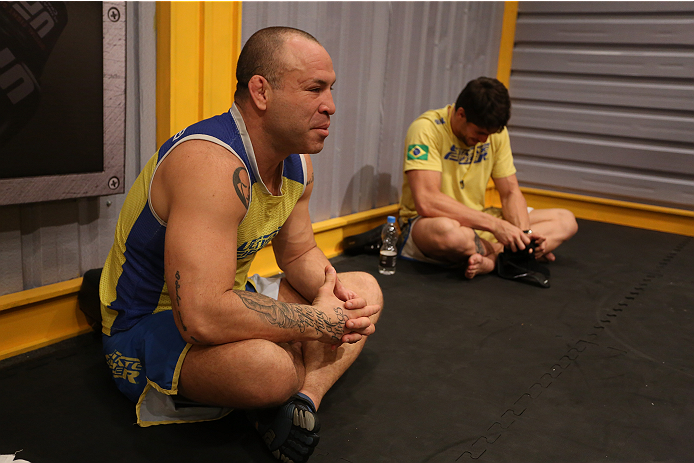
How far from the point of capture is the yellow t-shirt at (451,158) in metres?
3.22

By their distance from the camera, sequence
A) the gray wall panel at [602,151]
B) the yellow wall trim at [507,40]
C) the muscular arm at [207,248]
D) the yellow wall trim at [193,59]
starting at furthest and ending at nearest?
the yellow wall trim at [507,40]
the gray wall panel at [602,151]
the yellow wall trim at [193,59]
the muscular arm at [207,248]

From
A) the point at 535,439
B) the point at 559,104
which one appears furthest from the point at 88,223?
the point at 559,104

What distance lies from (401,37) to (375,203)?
1.08 m

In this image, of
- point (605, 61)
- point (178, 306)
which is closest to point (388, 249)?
point (178, 306)

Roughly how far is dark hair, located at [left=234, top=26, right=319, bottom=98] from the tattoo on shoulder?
9.3 inches

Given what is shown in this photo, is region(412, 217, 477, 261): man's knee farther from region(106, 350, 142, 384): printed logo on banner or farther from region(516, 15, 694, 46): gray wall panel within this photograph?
region(516, 15, 694, 46): gray wall panel

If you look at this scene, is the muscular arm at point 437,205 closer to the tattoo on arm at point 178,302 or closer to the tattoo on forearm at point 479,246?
the tattoo on forearm at point 479,246

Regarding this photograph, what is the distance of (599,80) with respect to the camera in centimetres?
478

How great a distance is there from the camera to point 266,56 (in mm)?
1535

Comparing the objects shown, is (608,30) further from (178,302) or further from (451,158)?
(178,302)

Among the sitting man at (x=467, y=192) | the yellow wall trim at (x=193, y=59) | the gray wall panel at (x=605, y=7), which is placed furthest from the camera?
the gray wall panel at (x=605, y=7)

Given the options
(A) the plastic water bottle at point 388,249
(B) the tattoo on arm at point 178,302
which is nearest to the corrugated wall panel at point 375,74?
(A) the plastic water bottle at point 388,249

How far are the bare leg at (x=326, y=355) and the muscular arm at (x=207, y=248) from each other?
238 mm

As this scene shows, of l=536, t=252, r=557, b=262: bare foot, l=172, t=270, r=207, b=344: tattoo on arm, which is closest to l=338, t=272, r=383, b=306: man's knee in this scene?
l=172, t=270, r=207, b=344: tattoo on arm
